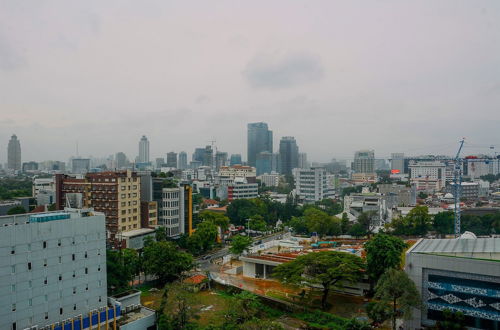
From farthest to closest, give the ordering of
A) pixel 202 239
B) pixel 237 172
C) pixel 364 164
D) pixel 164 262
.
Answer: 1. pixel 364 164
2. pixel 237 172
3. pixel 202 239
4. pixel 164 262

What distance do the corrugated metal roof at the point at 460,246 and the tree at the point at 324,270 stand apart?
314cm

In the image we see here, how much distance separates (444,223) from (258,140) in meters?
127

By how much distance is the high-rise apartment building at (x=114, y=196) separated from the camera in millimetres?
27453

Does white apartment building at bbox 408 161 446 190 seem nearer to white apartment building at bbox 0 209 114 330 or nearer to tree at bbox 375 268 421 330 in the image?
tree at bbox 375 268 421 330

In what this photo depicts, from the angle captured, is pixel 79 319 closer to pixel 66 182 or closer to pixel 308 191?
pixel 66 182

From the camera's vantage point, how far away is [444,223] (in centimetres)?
3509

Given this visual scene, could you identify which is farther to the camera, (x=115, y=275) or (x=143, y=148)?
(x=143, y=148)

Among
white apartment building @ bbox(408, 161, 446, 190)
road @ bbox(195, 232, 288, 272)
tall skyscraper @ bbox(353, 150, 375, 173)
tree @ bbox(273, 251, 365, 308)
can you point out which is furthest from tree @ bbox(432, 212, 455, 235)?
tall skyscraper @ bbox(353, 150, 375, 173)

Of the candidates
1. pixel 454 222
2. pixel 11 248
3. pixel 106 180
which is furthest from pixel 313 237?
pixel 11 248

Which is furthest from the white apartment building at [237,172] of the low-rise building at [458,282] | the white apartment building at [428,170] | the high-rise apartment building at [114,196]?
the low-rise building at [458,282]

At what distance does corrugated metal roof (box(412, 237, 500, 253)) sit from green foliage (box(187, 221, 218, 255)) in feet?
50.0

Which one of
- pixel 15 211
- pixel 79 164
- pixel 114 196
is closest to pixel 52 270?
pixel 114 196

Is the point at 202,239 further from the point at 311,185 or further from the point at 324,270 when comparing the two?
the point at 311,185

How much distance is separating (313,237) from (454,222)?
41.5 ft
